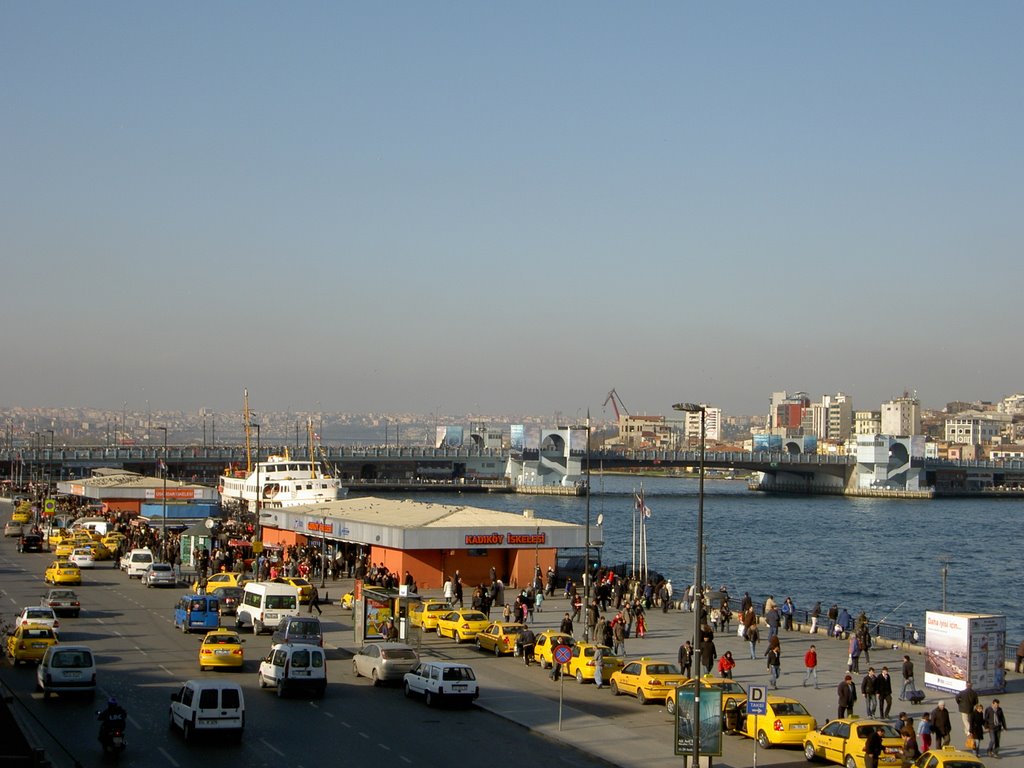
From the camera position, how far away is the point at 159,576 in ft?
152

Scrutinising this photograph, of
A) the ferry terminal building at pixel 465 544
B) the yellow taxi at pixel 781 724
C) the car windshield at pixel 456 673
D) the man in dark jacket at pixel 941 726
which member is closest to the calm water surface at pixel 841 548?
the ferry terminal building at pixel 465 544

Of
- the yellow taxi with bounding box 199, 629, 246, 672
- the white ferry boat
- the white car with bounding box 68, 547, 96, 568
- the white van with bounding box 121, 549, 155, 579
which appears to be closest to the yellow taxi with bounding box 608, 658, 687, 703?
the yellow taxi with bounding box 199, 629, 246, 672

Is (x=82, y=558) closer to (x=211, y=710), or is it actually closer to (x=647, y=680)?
(x=647, y=680)

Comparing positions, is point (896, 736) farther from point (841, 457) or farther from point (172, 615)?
point (841, 457)

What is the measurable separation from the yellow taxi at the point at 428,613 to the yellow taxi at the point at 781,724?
1380 cm

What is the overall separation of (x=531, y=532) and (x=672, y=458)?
154685 mm

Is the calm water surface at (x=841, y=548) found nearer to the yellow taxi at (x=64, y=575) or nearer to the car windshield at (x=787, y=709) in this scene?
the car windshield at (x=787, y=709)

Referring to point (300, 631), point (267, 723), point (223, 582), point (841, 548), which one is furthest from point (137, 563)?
point (841, 548)

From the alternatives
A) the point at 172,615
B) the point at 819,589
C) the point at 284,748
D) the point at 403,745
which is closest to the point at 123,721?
the point at 284,748

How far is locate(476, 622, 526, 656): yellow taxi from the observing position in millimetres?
31969

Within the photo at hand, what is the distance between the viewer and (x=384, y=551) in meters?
45.7

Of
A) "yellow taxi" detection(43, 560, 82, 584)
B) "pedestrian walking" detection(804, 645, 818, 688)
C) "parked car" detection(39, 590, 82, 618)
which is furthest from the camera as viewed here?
"yellow taxi" detection(43, 560, 82, 584)

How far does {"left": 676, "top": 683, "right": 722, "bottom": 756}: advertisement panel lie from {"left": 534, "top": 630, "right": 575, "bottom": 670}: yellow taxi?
9.44 meters

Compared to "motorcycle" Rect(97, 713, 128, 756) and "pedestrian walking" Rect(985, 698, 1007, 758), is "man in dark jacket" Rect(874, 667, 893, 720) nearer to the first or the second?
"pedestrian walking" Rect(985, 698, 1007, 758)
